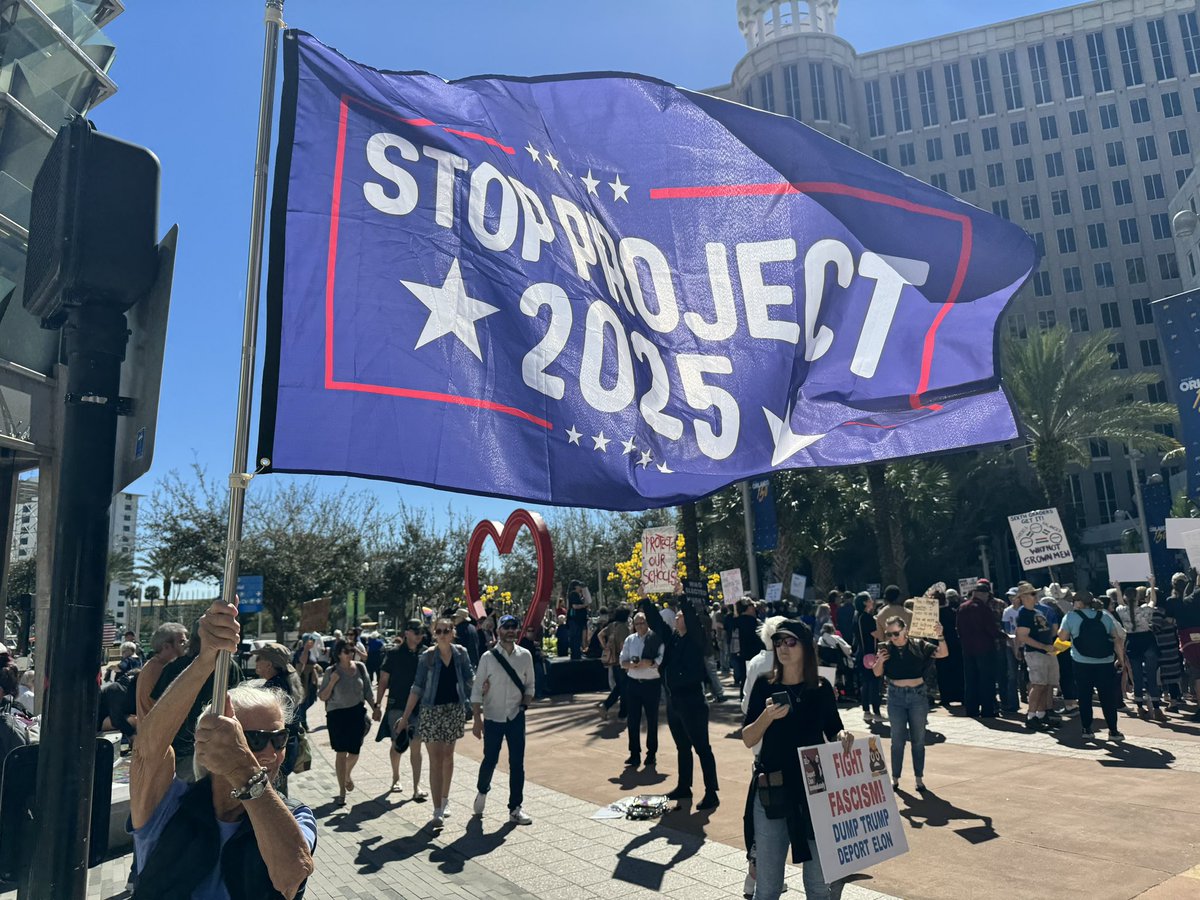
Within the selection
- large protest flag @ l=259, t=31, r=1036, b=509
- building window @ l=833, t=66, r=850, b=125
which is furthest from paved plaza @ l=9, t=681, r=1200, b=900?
building window @ l=833, t=66, r=850, b=125

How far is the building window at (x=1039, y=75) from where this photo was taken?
235 ft

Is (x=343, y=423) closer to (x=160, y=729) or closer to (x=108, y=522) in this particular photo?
(x=108, y=522)

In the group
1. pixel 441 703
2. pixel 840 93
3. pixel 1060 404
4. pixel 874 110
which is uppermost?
pixel 840 93

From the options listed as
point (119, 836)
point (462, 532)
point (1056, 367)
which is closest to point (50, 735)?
point (119, 836)

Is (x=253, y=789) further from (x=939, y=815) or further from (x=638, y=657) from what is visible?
(x=638, y=657)

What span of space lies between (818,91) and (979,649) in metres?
68.3

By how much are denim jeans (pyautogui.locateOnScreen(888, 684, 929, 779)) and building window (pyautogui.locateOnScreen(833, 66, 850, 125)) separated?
235 feet

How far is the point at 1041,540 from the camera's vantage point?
15047 millimetres

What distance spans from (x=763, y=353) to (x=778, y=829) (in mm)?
2594

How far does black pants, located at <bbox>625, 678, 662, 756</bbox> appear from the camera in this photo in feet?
34.4

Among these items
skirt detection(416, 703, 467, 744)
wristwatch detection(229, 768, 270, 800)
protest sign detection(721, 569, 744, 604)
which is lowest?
skirt detection(416, 703, 467, 744)

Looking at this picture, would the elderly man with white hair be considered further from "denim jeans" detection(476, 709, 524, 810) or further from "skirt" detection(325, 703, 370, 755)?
"skirt" detection(325, 703, 370, 755)

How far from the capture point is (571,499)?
169 inches

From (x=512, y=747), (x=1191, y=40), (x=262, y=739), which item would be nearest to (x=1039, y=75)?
(x=1191, y=40)
